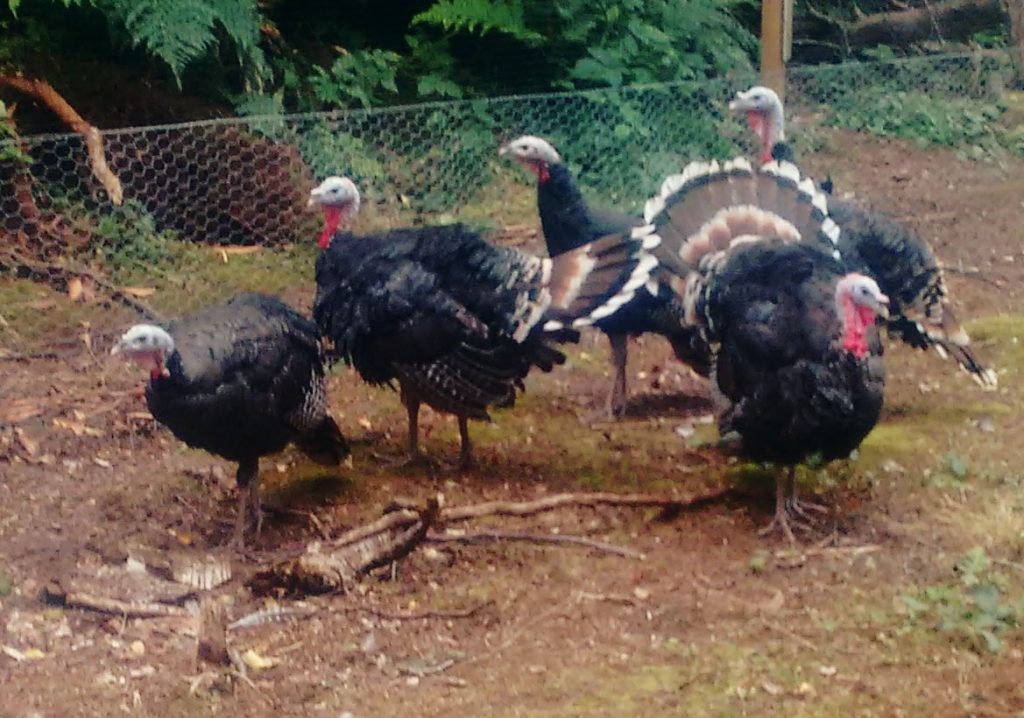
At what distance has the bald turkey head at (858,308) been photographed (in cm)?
423

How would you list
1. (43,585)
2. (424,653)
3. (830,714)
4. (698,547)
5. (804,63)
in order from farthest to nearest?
1. (804,63)
2. (698,547)
3. (43,585)
4. (424,653)
5. (830,714)

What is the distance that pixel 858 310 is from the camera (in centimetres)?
428

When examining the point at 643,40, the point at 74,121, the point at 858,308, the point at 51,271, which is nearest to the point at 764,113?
the point at 858,308

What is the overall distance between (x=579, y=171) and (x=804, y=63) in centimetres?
520

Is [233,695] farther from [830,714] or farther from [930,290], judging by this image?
[930,290]

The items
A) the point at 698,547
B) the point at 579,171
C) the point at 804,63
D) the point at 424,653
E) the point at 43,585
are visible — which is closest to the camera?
the point at 424,653

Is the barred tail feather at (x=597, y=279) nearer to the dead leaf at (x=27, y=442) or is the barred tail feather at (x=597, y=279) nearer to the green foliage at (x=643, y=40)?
the dead leaf at (x=27, y=442)

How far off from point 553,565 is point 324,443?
3.94 ft

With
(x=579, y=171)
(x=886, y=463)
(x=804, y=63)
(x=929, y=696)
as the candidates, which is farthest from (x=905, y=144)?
(x=929, y=696)

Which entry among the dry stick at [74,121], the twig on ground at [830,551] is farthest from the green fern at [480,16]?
the twig on ground at [830,551]

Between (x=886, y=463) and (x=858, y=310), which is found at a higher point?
(x=858, y=310)

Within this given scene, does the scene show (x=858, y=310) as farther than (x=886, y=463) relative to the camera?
No

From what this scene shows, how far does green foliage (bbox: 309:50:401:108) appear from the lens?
323 inches

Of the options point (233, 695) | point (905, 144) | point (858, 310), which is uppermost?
point (858, 310)
